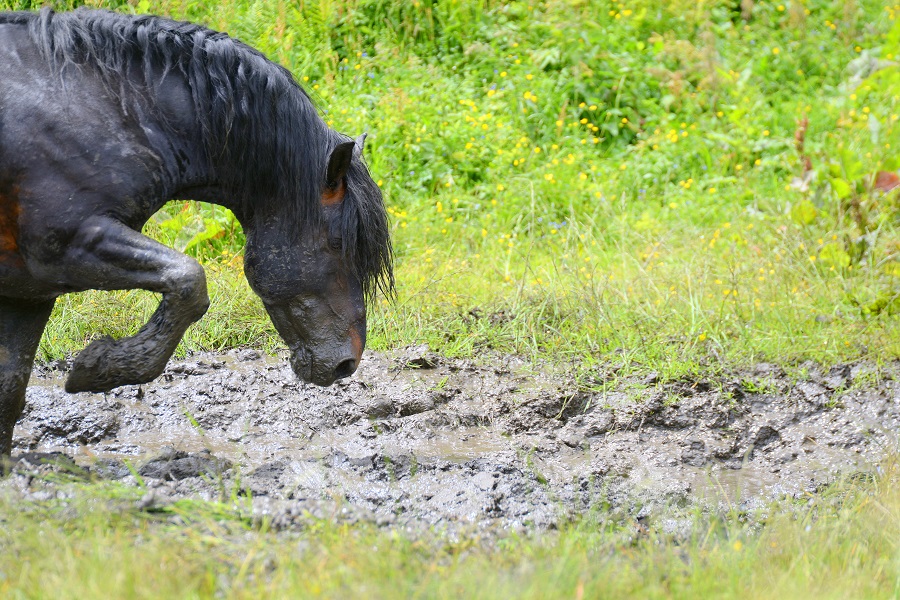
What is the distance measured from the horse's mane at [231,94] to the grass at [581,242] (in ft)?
3.75

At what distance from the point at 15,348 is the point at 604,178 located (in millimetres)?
5193

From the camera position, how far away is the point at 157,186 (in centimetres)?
327

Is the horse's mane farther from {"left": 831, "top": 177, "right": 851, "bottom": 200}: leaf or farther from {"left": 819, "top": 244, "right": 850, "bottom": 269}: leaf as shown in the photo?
{"left": 831, "top": 177, "right": 851, "bottom": 200}: leaf

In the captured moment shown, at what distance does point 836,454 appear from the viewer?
4.23 metres

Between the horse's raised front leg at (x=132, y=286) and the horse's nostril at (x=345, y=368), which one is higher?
the horse's raised front leg at (x=132, y=286)

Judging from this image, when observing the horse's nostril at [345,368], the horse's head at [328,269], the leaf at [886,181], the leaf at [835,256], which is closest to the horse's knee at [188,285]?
the horse's head at [328,269]

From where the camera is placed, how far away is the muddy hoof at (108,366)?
9.95ft

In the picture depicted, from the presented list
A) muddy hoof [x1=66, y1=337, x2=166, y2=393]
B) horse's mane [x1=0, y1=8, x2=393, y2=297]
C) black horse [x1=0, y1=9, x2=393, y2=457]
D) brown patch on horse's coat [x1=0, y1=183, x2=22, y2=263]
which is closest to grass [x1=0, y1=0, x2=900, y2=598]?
muddy hoof [x1=66, y1=337, x2=166, y2=393]

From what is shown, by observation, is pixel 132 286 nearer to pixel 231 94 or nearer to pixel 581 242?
pixel 231 94

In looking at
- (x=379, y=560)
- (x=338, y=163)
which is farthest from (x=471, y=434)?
(x=379, y=560)

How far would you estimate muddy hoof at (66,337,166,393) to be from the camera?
3031 mm

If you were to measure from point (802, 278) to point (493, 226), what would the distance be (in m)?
2.16

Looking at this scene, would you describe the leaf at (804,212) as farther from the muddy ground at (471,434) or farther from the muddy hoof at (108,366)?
the muddy hoof at (108,366)

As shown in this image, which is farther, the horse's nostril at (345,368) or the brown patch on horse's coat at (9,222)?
the horse's nostril at (345,368)
